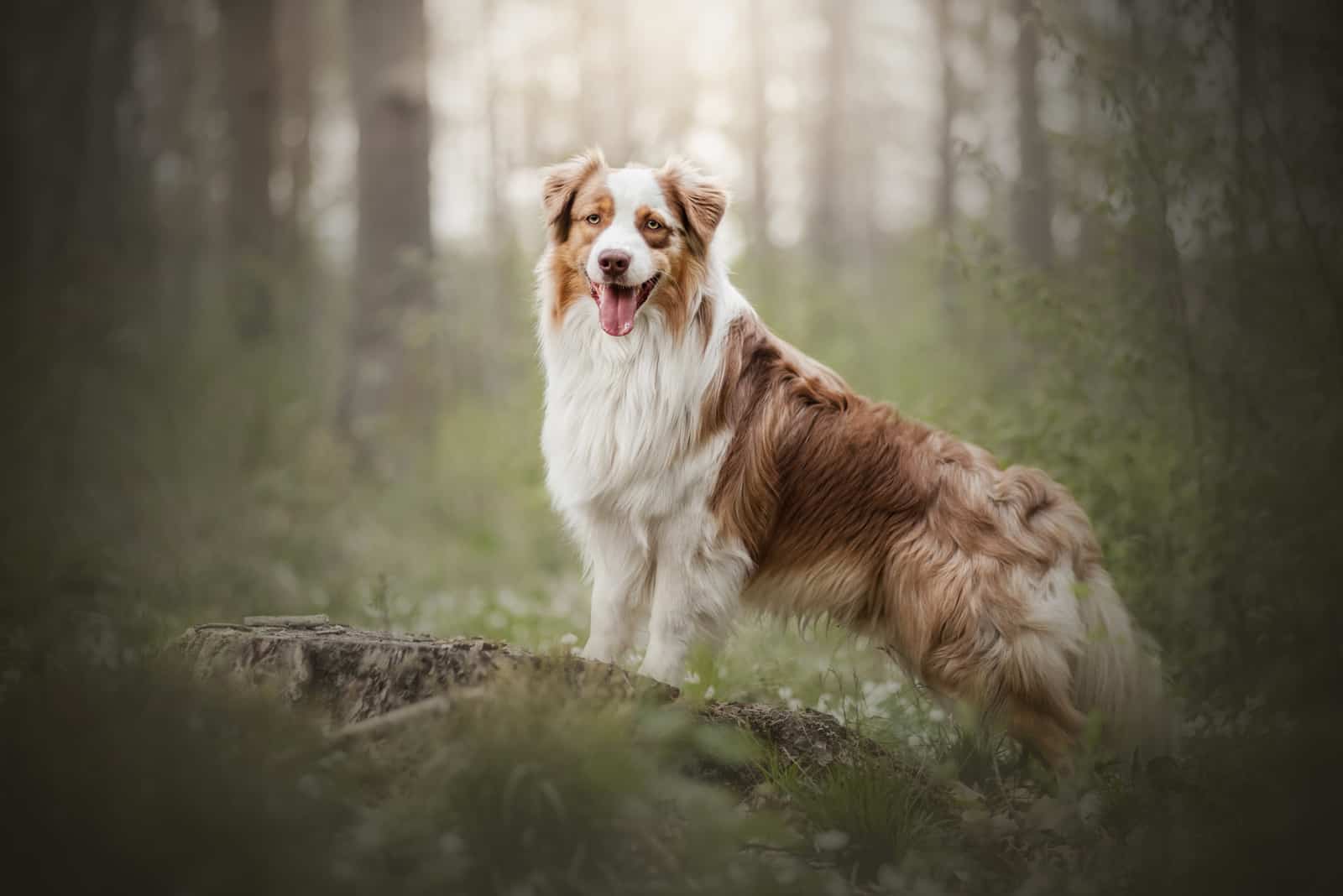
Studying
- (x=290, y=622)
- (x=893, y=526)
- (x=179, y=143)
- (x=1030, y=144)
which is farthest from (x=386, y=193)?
(x=179, y=143)

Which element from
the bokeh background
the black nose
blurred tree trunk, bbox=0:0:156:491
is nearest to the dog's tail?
the bokeh background

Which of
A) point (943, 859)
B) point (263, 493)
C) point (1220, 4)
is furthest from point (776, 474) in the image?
point (263, 493)

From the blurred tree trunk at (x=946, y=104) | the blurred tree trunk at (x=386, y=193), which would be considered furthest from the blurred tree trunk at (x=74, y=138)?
the blurred tree trunk at (x=946, y=104)

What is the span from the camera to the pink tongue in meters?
4.50

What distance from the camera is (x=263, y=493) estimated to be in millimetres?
10664

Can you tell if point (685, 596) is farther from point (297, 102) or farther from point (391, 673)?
point (297, 102)

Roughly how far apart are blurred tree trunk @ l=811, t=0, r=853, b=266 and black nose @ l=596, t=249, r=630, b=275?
22358mm

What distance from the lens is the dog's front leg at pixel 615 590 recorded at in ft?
15.3

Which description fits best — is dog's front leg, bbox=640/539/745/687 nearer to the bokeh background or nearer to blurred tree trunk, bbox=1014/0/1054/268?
the bokeh background

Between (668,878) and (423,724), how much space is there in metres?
0.91

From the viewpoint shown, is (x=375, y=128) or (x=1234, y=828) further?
(x=375, y=128)

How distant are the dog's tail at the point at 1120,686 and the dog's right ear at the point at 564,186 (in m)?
2.79

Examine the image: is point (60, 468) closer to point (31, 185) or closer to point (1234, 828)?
point (31, 185)

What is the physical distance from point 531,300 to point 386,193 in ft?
23.4
